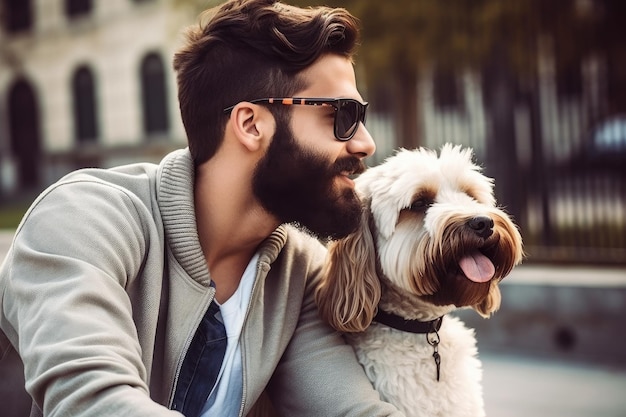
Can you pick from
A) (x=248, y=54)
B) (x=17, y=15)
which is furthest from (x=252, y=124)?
(x=17, y=15)

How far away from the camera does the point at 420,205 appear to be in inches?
110

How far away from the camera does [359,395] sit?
250 centimetres

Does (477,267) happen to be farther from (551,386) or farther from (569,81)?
(569,81)

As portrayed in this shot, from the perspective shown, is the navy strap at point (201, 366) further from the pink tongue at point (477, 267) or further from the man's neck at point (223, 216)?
the pink tongue at point (477, 267)

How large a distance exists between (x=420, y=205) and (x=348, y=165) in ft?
1.06

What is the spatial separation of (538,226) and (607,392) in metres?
2.11

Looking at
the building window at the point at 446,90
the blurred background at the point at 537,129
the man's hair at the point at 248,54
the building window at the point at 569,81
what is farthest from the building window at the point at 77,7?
the man's hair at the point at 248,54

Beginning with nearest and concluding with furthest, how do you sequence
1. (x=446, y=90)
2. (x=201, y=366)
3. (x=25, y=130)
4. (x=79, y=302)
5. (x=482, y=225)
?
(x=79, y=302), (x=201, y=366), (x=482, y=225), (x=446, y=90), (x=25, y=130)

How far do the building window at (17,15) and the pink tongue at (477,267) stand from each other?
24.1 m

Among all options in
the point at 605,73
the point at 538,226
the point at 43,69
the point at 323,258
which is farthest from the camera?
the point at 43,69

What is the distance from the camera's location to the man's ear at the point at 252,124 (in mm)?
2604

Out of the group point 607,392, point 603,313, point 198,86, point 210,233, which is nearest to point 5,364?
point 210,233

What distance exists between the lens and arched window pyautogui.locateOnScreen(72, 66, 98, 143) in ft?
73.7

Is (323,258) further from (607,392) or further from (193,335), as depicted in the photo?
(607,392)
